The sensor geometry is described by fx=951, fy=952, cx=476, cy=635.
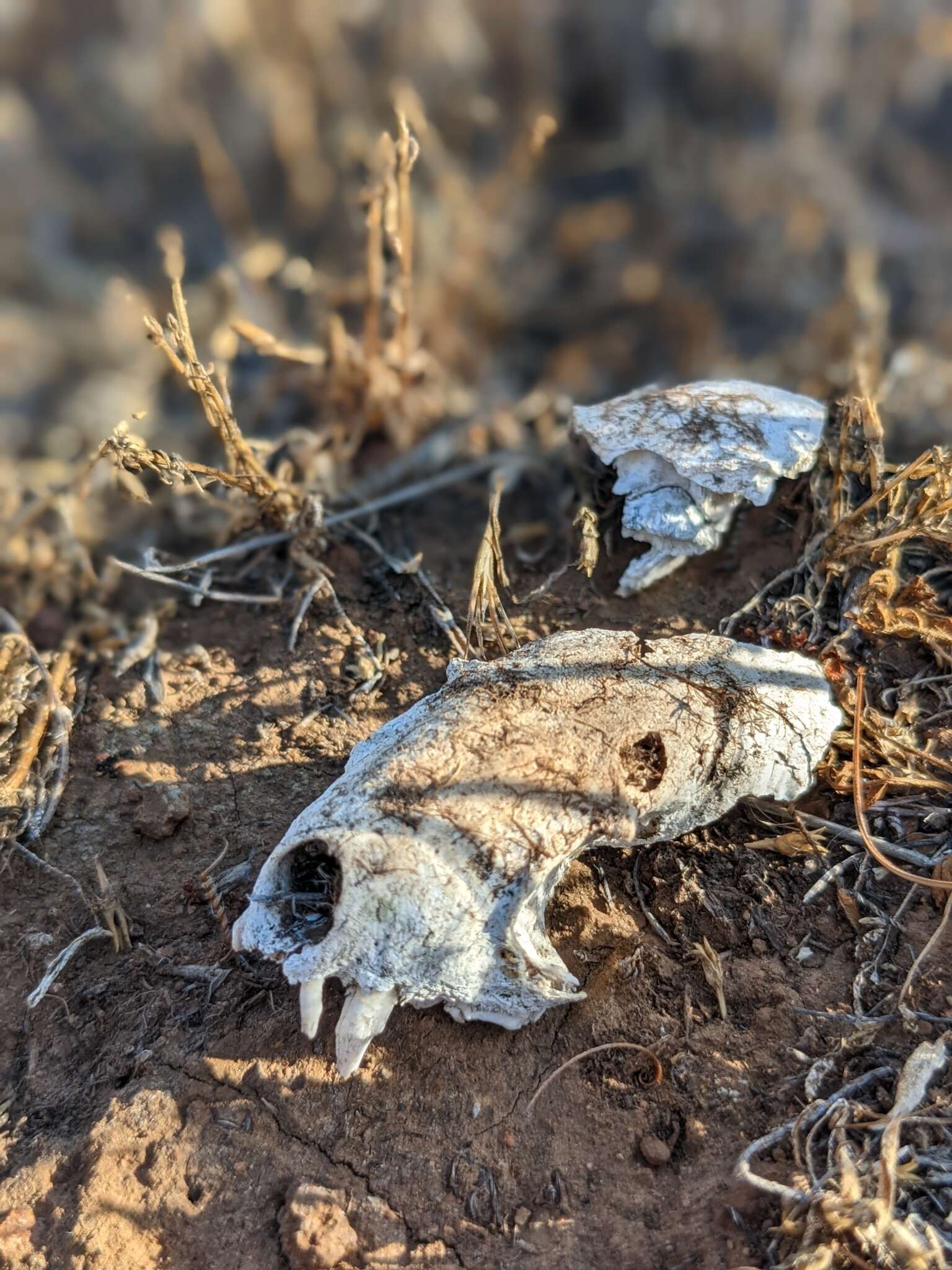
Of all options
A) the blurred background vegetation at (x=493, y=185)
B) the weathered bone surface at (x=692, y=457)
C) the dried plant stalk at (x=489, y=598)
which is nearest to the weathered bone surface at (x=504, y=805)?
the dried plant stalk at (x=489, y=598)

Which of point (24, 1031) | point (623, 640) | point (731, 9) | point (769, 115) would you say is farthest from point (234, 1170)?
point (731, 9)

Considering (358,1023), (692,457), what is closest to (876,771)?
(692,457)

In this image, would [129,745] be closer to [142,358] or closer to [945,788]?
[945,788]

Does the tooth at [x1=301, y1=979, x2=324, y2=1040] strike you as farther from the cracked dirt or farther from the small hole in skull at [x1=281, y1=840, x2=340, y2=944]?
the cracked dirt

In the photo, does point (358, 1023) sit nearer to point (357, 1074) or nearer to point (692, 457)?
point (357, 1074)

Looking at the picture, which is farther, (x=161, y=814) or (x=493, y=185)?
(x=493, y=185)

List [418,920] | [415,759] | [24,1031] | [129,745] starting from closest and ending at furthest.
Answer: [418,920]
[415,759]
[24,1031]
[129,745]

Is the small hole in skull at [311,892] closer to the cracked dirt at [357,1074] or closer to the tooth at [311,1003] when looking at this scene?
the tooth at [311,1003]
